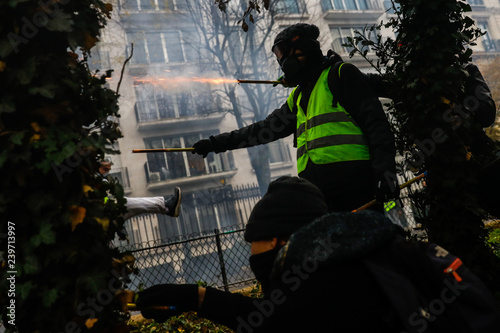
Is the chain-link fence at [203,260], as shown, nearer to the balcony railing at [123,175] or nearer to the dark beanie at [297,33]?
the dark beanie at [297,33]

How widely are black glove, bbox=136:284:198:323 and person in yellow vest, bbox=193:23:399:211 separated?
4.64 feet

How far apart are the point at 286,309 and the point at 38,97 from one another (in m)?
1.32

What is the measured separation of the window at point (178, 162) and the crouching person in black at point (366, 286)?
2147cm

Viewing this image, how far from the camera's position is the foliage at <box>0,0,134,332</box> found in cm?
144

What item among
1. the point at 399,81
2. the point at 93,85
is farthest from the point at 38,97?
the point at 399,81

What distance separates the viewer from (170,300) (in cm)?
158

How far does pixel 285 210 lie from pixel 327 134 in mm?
1374

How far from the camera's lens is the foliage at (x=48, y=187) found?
4.73 ft

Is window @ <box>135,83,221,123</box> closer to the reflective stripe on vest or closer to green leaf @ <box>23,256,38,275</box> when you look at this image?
the reflective stripe on vest

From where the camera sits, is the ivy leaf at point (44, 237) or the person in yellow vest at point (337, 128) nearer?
the ivy leaf at point (44, 237)

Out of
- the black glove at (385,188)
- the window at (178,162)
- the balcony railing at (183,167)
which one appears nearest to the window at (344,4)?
the window at (178,162)

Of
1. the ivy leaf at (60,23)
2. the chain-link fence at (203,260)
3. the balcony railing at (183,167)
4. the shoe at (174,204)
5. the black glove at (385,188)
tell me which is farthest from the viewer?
the balcony railing at (183,167)

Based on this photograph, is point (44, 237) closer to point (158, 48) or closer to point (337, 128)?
point (337, 128)

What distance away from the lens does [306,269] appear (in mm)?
1250
